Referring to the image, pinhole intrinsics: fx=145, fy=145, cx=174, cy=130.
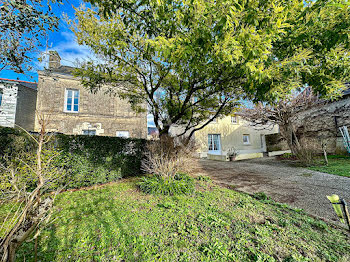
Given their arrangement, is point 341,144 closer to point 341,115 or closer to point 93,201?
point 341,115

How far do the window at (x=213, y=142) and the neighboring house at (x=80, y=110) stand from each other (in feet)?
20.9

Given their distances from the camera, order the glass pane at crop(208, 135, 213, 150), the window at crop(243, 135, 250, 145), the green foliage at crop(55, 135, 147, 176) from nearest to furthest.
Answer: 1. the green foliage at crop(55, 135, 147, 176)
2. the glass pane at crop(208, 135, 213, 150)
3. the window at crop(243, 135, 250, 145)

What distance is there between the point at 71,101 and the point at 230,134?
14623 millimetres

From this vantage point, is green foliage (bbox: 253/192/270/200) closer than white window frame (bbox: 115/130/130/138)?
Yes

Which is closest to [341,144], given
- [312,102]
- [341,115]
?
[341,115]

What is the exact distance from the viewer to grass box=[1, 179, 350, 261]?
5.91 ft

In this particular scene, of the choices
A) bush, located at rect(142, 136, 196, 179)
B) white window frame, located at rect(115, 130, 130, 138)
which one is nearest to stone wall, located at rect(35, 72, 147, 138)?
white window frame, located at rect(115, 130, 130, 138)

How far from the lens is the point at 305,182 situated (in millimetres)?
4754

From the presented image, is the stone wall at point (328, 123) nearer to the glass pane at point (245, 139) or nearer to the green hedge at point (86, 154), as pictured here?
the glass pane at point (245, 139)

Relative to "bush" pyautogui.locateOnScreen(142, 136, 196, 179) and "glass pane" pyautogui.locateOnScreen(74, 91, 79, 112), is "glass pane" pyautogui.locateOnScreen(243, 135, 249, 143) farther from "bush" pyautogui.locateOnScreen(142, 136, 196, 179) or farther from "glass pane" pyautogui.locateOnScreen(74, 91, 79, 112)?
"glass pane" pyautogui.locateOnScreen(74, 91, 79, 112)

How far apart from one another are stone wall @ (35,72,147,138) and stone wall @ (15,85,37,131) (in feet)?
6.20

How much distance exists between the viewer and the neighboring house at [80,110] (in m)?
10.5

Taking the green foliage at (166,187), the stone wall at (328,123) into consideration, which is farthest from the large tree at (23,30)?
the stone wall at (328,123)

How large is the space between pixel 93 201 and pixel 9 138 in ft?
8.04
